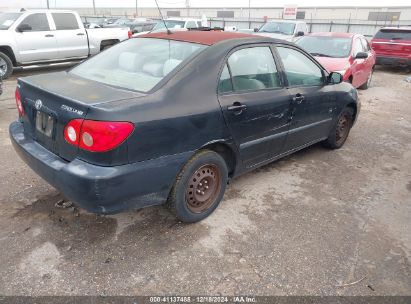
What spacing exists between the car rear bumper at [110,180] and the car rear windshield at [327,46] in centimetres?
682

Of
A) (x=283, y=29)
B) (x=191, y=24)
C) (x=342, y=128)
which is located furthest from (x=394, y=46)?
(x=342, y=128)

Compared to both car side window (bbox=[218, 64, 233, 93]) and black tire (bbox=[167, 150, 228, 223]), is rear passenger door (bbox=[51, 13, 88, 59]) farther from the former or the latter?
black tire (bbox=[167, 150, 228, 223])

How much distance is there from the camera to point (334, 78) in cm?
456

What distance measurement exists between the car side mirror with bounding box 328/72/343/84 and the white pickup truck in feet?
26.0

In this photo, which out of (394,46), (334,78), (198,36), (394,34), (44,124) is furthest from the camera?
(394,34)

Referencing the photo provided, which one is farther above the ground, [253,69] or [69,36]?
[253,69]

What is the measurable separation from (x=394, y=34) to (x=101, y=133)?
1385 cm

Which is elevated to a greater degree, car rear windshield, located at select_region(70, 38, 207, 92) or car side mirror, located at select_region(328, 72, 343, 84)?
car rear windshield, located at select_region(70, 38, 207, 92)

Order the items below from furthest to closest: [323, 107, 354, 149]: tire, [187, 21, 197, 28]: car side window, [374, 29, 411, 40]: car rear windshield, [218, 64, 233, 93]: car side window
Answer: [187, 21, 197, 28]: car side window → [374, 29, 411, 40]: car rear windshield → [323, 107, 354, 149]: tire → [218, 64, 233, 93]: car side window

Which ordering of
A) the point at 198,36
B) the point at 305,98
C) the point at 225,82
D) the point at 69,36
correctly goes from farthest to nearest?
the point at 69,36, the point at 305,98, the point at 198,36, the point at 225,82

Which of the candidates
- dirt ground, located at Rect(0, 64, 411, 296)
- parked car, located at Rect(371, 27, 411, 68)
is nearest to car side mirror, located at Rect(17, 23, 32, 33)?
dirt ground, located at Rect(0, 64, 411, 296)

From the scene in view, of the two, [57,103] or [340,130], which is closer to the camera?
[57,103]

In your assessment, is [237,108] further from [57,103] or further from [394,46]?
[394,46]

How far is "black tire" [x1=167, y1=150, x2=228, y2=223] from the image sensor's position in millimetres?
2979
